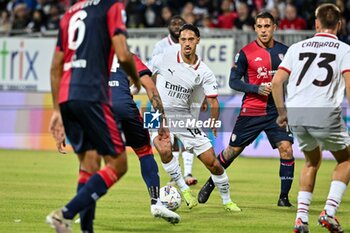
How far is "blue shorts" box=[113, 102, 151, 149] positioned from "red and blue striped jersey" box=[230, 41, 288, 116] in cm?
253

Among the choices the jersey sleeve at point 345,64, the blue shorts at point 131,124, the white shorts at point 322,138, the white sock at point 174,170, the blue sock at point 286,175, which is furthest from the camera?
the blue sock at point 286,175

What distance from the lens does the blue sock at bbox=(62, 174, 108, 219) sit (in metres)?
7.91

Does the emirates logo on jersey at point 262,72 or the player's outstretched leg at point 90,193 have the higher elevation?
the emirates logo on jersey at point 262,72

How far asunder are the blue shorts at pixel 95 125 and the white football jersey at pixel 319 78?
80.4 inches

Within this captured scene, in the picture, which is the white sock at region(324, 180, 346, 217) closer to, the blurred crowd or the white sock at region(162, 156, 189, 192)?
the white sock at region(162, 156, 189, 192)

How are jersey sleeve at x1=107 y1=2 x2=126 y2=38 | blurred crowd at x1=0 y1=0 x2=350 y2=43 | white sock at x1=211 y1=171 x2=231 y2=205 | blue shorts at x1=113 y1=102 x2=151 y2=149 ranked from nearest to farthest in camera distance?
jersey sleeve at x1=107 y1=2 x2=126 y2=38 < blue shorts at x1=113 y1=102 x2=151 y2=149 < white sock at x1=211 y1=171 x2=231 y2=205 < blurred crowd at x1=0 y1=0 x2=350 y2=43

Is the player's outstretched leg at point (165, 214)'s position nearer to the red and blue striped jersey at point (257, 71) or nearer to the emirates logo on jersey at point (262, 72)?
the red and blue striped jersey at point (257, 71)

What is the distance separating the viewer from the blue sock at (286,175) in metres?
12.3

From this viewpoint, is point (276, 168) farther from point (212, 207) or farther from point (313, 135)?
point (313, 135)

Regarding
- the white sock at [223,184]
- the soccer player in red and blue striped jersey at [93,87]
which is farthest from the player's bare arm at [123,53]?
the white sock at [223,184]

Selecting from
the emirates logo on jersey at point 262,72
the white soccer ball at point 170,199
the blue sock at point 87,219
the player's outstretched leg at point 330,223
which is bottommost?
the white soccer ball at point 170,199

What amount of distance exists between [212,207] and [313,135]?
318 cm

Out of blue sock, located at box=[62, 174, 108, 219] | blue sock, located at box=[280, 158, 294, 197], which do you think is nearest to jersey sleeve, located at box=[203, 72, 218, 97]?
blue sock, located at box=[280, 158, 294, 197]

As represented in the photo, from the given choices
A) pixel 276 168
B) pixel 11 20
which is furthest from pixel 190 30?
pixel 11 20
